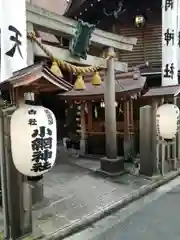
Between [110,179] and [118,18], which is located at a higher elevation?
[118,18]

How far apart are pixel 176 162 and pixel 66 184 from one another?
4387 mm

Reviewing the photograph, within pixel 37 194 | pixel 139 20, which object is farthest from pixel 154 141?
pixel 139 20

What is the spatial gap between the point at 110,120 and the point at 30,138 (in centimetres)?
471

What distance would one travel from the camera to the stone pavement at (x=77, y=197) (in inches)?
214

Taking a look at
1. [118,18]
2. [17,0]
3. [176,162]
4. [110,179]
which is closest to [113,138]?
[110,179]

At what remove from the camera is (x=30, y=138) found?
14.0 feet

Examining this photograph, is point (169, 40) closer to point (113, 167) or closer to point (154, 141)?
point (154, 141)

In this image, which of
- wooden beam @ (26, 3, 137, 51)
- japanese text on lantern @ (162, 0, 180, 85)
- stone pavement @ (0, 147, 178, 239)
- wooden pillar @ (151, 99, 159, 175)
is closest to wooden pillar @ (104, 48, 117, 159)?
wooden beam @ (26, 3, 137, 51)

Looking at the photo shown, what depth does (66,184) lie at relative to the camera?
27.0 feet

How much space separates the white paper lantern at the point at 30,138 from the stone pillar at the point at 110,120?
4.33 meters

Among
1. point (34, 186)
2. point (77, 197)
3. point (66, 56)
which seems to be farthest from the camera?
point (77, 197)

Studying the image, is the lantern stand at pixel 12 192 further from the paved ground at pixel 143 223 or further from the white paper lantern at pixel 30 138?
the paved ground at pixel 143 223

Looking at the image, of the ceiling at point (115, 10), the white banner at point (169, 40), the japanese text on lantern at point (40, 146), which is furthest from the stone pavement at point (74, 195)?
the ceiling at point (115, 10)

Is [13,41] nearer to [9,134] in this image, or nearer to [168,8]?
[9,134]
